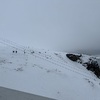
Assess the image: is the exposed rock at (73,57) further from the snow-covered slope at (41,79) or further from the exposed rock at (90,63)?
the snow-covered slope at (41,79)

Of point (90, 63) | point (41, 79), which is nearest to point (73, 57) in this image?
point (90, 63)

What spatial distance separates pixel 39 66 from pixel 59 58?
2.06m

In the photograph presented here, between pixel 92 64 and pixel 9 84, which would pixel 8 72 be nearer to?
pixel 9 84

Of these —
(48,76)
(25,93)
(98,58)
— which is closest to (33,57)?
(48,76)

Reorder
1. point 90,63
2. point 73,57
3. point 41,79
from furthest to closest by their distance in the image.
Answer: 1. point 73,57
2. point 90,63
3. point 41,79

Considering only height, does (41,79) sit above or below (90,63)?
below

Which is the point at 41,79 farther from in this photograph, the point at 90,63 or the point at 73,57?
the point at 90,63

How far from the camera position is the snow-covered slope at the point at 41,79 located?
14.4ft

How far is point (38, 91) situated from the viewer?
425cm

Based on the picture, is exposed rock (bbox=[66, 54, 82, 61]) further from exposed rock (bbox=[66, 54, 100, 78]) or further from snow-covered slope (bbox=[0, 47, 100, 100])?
snow-covered slope (bbox=[0, 47, 100, 100])

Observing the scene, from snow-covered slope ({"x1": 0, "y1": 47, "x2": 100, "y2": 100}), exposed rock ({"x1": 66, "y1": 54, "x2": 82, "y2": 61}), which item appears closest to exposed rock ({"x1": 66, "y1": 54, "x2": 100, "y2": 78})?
exposed rock ({"x1": 66, "y1": 54, "x2": 82, "y2": 61})

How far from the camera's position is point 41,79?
196 inches

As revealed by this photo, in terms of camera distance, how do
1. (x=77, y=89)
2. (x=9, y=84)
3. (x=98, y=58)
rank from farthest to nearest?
1. (x=98, y=58)
2. (x=77, y=89)
3. (x=9, y=84)

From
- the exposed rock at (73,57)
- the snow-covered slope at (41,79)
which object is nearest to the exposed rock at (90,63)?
the exposed rock at (73,57)
